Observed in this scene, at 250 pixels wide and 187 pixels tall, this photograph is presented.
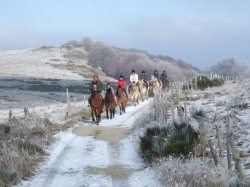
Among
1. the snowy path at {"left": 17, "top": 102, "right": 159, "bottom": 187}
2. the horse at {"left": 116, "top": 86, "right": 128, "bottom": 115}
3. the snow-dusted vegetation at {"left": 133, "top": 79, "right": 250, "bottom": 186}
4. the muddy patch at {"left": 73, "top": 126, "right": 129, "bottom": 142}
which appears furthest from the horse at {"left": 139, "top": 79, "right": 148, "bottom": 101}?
the snowy path at {"left": 17, "top": 102, "right": 159, "bottom": 187}

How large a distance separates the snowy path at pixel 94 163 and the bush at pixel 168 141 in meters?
0.48

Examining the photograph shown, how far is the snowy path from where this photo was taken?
13102mm

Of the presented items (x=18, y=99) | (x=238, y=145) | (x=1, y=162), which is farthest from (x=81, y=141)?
(x=18, y=99)

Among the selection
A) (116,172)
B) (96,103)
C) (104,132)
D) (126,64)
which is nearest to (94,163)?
(116,172)

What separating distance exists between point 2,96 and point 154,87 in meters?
20.0

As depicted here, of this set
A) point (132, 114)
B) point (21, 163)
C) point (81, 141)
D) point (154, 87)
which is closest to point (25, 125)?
point (81, 141)

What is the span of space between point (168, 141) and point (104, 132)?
22.9ft

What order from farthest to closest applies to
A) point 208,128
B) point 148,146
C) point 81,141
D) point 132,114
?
point 132,114, point 81,141, point 208,128, point 148,146

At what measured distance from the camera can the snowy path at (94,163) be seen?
13.1 m

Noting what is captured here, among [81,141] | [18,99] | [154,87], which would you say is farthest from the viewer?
[18,99]

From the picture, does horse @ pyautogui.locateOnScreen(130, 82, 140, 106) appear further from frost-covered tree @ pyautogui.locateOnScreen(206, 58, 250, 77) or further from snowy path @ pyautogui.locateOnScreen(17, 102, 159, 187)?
frost-covered tree @ pyautogui.locateOnScreen(206, 58, 250, 77)

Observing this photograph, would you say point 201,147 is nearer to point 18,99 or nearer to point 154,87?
point 154,87

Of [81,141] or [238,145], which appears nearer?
[238,145]

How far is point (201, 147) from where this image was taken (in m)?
14.8
